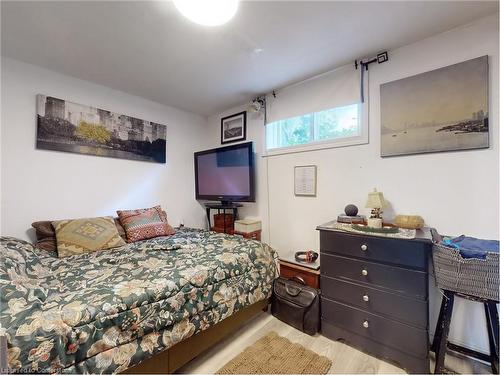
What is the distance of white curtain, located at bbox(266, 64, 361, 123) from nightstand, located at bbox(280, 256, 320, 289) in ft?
5.08

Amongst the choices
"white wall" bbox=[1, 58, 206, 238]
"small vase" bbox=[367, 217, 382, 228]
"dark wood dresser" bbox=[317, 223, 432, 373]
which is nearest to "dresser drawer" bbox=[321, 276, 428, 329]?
"dark wood dresser" bbox=[317, 223, 432, 373]

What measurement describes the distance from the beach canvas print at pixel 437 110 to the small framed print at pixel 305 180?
67 centimetres

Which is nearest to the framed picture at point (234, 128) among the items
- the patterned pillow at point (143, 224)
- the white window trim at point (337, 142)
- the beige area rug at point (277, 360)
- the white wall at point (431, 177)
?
the white window trim at point (337, 142)

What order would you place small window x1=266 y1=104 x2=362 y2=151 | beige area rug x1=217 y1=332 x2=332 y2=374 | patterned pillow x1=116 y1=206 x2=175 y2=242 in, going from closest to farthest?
beige area rug x1=217 y1=332 x2=332 y2=374, small window x1=266 y1=104 x2=362 y2=151, patterned pillow x1=116 y1=206 x2=175 y2=242

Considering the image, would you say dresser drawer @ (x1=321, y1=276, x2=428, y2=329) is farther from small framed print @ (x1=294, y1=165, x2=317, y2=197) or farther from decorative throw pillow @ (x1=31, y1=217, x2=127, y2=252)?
decorative throw pillow @ (x1=31, y1=217, x2=127, y2=252)

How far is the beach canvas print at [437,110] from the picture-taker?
1.48 metres

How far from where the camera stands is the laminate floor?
139cm

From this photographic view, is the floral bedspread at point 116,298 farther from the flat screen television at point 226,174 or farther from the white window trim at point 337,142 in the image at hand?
the white window trim at point 337,142

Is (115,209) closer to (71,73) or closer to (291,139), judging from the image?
(71,73)

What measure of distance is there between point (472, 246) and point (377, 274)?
539 millimetres

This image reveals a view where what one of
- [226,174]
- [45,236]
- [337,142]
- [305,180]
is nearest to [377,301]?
[305,180]

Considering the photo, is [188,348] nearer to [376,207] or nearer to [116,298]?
[116,298]

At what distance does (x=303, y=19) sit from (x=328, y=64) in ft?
2.19

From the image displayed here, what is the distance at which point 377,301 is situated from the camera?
145 cm
